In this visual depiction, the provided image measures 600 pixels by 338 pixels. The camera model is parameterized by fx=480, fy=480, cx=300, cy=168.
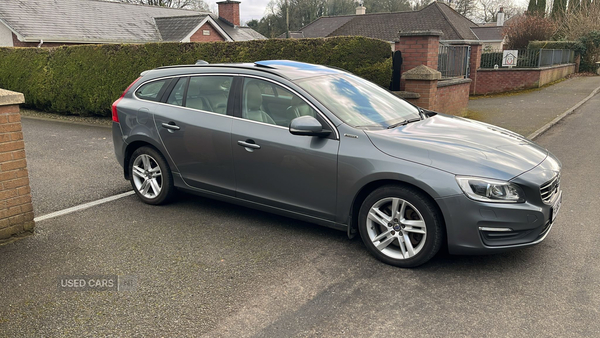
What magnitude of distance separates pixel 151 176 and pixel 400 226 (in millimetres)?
3120

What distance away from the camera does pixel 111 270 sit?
407 centimetres

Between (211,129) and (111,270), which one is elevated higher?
(211,129)

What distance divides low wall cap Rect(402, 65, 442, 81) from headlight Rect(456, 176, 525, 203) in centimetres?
584

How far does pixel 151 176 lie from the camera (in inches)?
224

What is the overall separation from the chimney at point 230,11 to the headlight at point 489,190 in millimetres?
37144

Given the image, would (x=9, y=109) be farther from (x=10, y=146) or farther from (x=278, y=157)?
(x=278, y=157)

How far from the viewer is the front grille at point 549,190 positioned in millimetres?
3844

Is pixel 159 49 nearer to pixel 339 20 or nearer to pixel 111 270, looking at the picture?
pixel 111 270

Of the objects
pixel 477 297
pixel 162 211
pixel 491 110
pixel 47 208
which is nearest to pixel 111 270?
pixel 162 211

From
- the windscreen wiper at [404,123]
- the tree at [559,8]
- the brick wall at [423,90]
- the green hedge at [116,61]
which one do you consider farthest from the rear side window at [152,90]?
the tree at [559,8]

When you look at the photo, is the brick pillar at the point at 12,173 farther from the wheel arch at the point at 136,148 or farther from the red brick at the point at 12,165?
the wheel arch at the point at 136,148

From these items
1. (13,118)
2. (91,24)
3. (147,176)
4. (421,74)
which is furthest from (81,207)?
(91,24)

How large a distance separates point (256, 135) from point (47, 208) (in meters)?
2.93

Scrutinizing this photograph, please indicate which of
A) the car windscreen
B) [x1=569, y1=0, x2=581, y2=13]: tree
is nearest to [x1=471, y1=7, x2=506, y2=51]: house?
[x1=569, y1=0, x2=581, y2=13]: tree
